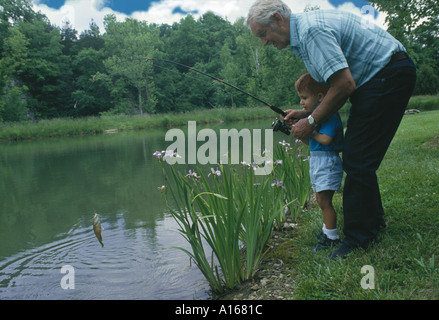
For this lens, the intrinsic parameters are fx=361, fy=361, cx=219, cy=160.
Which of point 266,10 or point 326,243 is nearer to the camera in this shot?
point 266,10

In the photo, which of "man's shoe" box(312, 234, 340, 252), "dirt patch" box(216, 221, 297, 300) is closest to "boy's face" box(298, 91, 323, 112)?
"man's shoe" box(312, 234, 340, 252)

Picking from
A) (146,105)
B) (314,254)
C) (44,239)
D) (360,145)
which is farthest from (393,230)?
(146,105)

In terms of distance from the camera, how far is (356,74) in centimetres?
210

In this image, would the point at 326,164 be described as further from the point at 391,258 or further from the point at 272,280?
the point at 272,280

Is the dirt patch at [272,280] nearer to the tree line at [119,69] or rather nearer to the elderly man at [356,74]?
the elderly man at [356,74]

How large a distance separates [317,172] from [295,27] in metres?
0.95

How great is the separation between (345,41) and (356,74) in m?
0.20

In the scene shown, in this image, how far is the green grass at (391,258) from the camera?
180 centimetres

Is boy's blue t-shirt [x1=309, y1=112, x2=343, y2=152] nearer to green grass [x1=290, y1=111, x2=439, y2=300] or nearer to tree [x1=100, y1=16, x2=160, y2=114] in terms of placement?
green grass [x1=290, y1=111, x2=439, y2=300]

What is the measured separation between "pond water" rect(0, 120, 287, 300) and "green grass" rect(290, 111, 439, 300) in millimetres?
811

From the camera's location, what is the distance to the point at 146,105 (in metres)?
41.4

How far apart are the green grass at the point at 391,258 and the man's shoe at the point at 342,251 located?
0.12ft

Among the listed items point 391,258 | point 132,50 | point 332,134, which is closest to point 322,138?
point 332,134

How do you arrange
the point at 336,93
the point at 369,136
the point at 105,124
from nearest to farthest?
1. the point at 336,93
2. the point at 369,136
3. the point at 105,124
